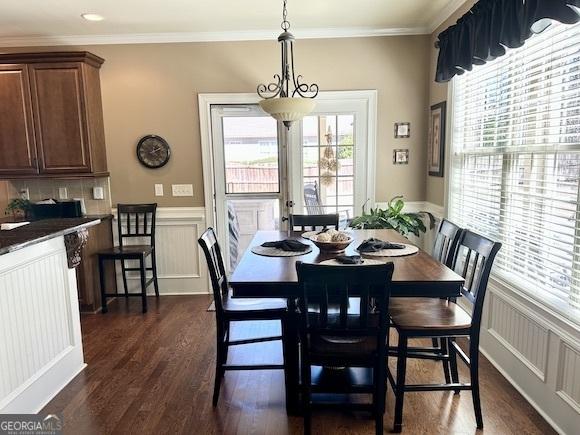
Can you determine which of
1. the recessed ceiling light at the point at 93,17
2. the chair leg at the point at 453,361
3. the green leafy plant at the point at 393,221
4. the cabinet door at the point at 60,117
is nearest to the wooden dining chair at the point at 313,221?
the green leafy plant at the point at 393,221

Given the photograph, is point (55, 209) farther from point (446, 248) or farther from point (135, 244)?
point (446, 248)

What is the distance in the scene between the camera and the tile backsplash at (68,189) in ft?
13.8

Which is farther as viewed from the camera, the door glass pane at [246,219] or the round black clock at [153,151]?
the door glass pane at [246,219]

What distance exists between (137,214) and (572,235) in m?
3.64

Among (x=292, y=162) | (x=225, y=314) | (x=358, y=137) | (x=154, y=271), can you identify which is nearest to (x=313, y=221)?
(x=292, y=162)

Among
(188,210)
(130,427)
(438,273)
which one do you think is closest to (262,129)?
(188,210)

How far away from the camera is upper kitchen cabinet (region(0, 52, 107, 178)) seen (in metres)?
3.75

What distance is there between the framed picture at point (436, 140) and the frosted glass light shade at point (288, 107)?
5.77ft

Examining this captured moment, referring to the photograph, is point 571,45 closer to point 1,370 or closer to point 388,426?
point 388,426

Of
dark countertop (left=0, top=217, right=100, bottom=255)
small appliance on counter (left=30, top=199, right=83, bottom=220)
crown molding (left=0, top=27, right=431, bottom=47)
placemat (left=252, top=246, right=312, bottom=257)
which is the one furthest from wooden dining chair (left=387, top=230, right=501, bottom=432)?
small appliance on counter (left=30, top=199, right=83, bottom=220)

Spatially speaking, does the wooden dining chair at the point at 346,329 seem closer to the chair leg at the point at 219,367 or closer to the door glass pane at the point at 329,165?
the chair leg at the point at 219,367

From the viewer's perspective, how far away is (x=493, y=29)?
7.98 ft

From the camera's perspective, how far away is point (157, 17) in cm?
359

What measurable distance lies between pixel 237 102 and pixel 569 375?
11.2 ft
